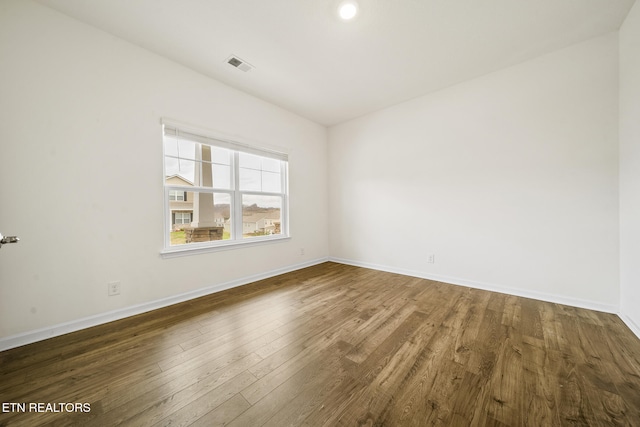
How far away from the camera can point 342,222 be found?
4355 mm

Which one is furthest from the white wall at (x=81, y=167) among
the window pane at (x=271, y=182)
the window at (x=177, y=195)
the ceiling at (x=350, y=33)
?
the window pane at (x=271, y=182)

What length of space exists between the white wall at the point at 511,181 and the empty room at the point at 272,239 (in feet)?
0.07

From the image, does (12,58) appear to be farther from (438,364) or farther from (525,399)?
(525,399)

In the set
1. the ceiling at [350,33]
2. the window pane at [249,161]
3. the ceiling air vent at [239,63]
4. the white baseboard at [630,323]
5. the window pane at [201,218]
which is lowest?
the white baseboard at [630,323]

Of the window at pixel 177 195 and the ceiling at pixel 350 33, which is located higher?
the ceiling at pixel 350 33

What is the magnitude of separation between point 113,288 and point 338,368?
88.3 inches

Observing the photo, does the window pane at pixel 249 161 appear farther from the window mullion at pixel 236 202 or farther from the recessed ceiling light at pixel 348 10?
the recessed ceiling light at pixel 348 10

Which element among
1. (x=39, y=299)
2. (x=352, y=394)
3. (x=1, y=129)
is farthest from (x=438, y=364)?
(x=1, y=129)

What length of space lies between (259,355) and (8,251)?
2.12m

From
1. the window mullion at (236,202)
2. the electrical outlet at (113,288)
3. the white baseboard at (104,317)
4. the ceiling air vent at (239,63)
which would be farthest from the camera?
the window mullion at (236,202)

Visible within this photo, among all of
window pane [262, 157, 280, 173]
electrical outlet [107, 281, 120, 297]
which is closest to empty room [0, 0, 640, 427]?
electrical outlet [107, 281, 120, 297]

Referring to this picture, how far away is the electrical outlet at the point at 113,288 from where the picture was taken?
2125mm

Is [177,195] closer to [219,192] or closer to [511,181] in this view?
[219,192]

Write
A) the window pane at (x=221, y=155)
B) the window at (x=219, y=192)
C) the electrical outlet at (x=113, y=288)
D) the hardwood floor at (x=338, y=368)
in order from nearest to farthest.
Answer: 1. the hardwood floor at (x=338, y=368)
2. the electrical outlet at (x=113, y=288)
3. the window at (x=219, y=192)
4. the window pane at (x=221, y=155)
